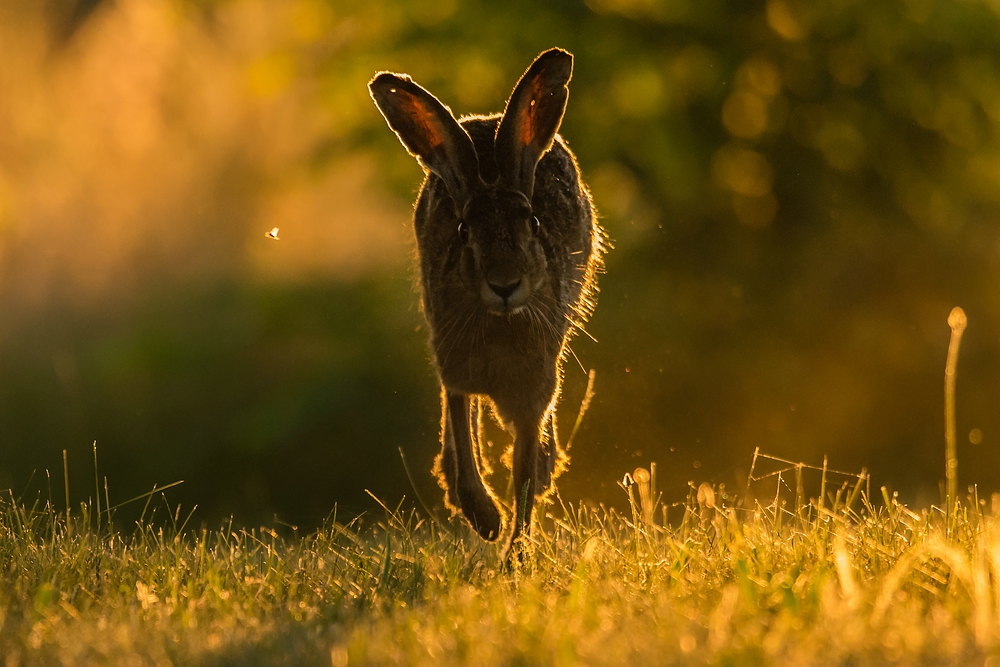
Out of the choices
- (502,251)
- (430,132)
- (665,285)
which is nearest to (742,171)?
(665,285)

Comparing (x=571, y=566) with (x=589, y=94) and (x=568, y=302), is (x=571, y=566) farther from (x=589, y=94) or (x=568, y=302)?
(x=589, y=94)

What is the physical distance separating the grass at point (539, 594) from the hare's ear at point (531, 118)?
136 cm

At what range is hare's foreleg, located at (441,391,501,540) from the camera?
537cm

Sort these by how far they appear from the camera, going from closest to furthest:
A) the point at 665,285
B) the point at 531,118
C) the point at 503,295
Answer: the point at 503,295 → the point at 531,118 → the point at 665,285

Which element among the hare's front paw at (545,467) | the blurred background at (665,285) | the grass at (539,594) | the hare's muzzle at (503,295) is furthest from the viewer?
the blurred background at (665,285)

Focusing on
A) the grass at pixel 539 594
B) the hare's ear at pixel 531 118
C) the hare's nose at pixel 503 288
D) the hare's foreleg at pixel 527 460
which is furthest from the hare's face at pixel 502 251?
the grass at pixel 539 594

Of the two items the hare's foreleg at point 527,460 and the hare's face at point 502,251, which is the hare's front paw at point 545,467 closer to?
the hare's foreleg at point 527,460

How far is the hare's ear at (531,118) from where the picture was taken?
4.98 metres

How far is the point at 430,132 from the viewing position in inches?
204

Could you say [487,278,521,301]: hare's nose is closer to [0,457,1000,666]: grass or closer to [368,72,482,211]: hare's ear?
[368,72,482,211]: hare's ear

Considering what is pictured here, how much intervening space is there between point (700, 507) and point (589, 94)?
219 inches

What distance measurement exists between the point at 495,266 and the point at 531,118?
2.48 ft

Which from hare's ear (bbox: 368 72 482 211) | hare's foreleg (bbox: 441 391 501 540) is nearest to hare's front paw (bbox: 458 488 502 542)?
hare's foreleg (bbox: 441 391 501 540)

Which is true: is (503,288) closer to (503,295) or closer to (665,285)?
(503,295)
